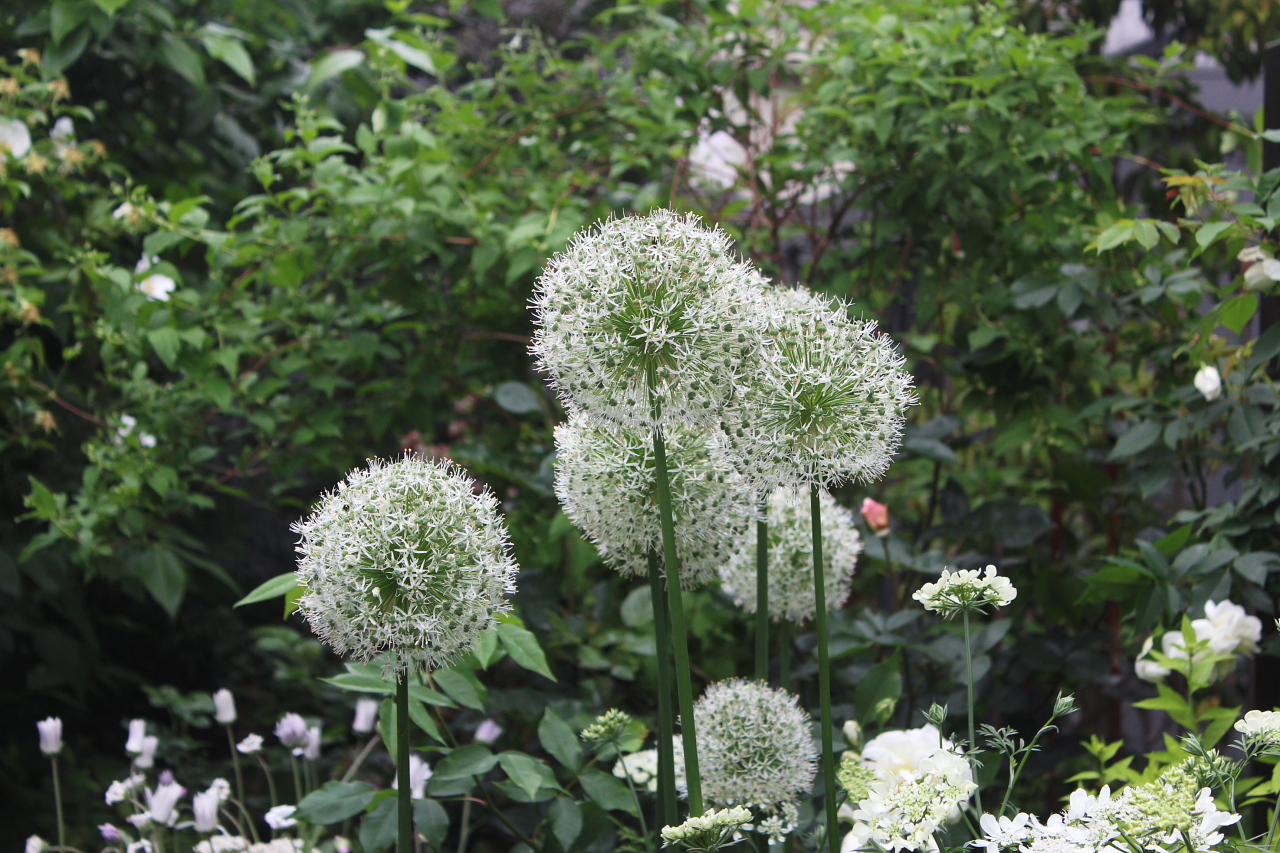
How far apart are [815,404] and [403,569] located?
1.62 feet

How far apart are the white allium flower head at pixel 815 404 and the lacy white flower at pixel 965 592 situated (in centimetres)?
17

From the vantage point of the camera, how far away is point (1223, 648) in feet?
4.92

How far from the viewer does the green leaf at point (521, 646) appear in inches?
50.9

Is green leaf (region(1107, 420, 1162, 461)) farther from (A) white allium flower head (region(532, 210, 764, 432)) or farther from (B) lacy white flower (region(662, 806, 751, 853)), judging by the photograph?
(B) lacy white flower (region(662, 806, 751, 853))

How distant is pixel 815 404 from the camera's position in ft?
3.52

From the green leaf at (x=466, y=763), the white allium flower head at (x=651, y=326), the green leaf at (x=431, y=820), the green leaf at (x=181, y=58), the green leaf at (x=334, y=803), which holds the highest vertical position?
the green leaf at (x=181, y=58)

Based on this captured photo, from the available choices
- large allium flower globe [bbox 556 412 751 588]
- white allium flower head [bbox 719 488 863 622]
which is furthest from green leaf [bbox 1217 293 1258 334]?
large allium flower globe [bbox 556 412 751 588]

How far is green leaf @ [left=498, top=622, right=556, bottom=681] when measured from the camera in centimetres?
129

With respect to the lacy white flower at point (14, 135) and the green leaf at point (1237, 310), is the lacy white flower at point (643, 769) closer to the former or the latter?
the green leaf at point (1237, 310)

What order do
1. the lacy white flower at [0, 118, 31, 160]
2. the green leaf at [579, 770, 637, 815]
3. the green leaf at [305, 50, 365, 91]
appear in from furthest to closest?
1. the green leaf at [305, 50, 365, 91]
2. the lacy white flower at [0, 118, 31, 160]
3. the green leaf at [579, 770, 637, 815]

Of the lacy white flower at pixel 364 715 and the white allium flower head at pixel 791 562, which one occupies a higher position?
the white allium flower head at pixel 791 562

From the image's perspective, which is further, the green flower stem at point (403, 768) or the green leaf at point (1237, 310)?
the green leaf at point (1237, 310)

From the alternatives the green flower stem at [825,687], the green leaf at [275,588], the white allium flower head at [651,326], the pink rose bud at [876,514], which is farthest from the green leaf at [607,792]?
the pink rose bud at [876,514]

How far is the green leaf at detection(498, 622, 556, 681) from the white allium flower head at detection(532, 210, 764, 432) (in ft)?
1.42
